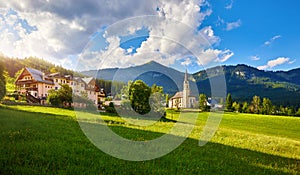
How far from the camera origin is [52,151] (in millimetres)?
6504

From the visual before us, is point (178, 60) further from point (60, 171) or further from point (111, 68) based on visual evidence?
point (60, 171)

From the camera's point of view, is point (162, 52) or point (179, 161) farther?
point (162, 52)

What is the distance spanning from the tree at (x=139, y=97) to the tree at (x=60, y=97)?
53.3ft

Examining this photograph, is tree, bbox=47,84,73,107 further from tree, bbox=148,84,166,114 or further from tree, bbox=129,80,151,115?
tree, bbox=148,84,166,114

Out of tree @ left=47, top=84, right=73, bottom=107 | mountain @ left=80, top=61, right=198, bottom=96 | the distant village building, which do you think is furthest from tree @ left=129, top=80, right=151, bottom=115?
tree @ left=47, top=84, right=73, bottom=107

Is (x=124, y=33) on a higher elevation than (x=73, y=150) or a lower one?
higher

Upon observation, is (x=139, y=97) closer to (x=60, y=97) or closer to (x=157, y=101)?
(x=157, y=101)

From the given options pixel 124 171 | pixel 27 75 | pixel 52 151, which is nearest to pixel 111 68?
pixel 52 151

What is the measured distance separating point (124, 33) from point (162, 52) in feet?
8.77

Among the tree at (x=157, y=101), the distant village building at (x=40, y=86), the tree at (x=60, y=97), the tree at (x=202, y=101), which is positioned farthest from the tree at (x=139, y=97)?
the tree at (x=60, y=97)

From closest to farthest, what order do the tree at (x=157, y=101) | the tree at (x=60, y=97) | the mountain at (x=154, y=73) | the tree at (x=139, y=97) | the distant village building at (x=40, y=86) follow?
the mountain at (x=154, y=73) → the tree at (x=139, y=97) → the tree at (x=157, y=101) → the tree at (x=60, y=97) → the distant village building at (x=40, y=86)

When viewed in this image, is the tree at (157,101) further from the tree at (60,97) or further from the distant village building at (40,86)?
the tree at (60,97)

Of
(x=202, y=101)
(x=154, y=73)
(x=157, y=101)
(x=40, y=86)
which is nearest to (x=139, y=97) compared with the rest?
(x=157, y=101)

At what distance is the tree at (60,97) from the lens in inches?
1271
